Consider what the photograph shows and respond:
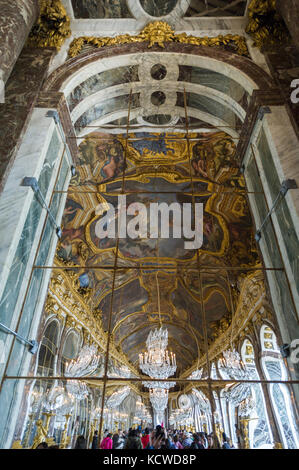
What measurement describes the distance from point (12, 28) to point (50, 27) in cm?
178

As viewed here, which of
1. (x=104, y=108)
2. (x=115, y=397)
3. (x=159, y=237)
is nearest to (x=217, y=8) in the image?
(x=104, y=108)

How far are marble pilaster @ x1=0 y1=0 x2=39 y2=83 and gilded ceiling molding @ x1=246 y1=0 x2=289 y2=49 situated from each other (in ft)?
14.0

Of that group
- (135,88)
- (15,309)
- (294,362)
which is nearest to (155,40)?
(135,88)

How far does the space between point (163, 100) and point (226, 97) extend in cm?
153

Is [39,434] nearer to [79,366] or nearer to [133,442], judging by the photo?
[79,366]

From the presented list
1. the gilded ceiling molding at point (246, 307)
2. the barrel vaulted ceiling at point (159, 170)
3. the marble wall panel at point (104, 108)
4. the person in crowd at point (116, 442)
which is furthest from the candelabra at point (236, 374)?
the marble wall panel at point (104, 108)

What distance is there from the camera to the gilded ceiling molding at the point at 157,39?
6.33 meters

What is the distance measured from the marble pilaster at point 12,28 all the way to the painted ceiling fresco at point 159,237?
1.89m

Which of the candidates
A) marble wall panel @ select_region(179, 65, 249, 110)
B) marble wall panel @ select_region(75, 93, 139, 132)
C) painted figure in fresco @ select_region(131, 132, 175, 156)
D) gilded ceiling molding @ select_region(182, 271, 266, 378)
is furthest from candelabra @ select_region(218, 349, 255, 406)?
marble wall panel @ select_region(75, 93, 139, 132)

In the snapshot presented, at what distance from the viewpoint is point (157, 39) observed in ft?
21.0

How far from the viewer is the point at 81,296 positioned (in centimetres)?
1251

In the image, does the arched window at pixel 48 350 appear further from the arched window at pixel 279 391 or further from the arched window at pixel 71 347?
the arched window at pixel 279 391

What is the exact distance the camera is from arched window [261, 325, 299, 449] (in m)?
8.45
